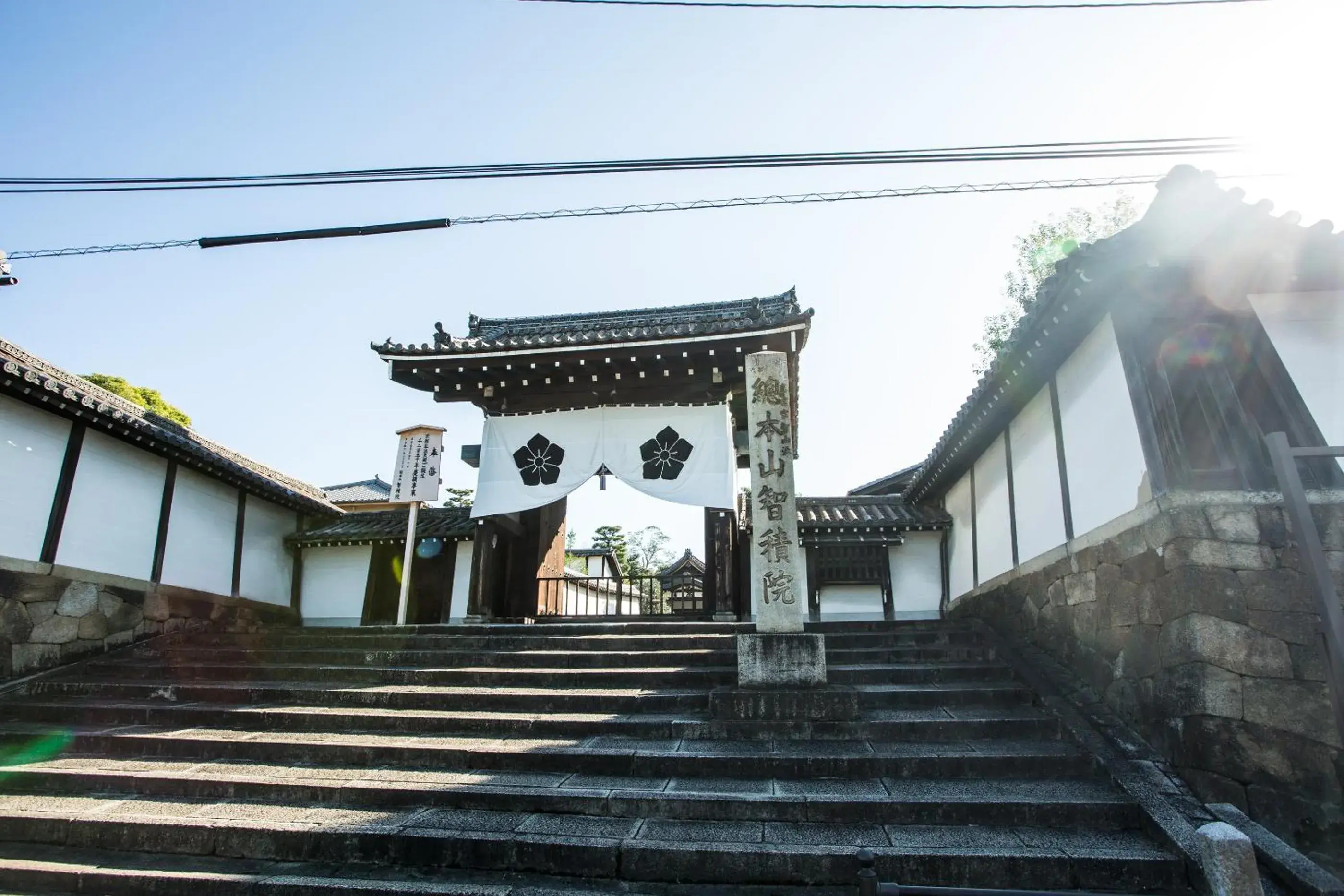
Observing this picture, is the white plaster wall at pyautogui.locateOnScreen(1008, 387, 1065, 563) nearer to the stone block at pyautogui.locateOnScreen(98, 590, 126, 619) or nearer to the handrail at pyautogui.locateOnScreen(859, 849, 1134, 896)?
the handrail at pyautogui.locateOnScreen(859, 849, 1134, 896)

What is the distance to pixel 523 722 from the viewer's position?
21.7 feet

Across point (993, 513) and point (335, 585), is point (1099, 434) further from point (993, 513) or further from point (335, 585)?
point (335, 585)

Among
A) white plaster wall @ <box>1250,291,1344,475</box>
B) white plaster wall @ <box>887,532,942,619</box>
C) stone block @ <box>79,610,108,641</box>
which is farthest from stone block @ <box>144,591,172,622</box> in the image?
white plaster wall @ <box>1250,291,1344,475</box>

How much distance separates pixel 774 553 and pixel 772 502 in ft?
2.03

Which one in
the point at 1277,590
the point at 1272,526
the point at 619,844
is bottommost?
the point at 619,844

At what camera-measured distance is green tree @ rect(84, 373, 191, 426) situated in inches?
781

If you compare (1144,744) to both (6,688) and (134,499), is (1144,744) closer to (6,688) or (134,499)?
(6,688)

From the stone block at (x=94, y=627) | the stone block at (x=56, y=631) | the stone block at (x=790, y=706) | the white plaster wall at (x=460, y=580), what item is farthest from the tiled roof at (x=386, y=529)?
the stone block at (x=790, y=706)

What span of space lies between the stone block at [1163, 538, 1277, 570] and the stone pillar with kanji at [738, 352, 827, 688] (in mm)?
3286

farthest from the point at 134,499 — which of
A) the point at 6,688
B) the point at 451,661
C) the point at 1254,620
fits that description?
the point at 1254,620

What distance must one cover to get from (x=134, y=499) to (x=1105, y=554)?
46.5ft

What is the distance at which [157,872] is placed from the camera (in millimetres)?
4570

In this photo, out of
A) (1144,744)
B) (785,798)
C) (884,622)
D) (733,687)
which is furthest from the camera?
(884,622)

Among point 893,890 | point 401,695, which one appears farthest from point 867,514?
point 893,890
